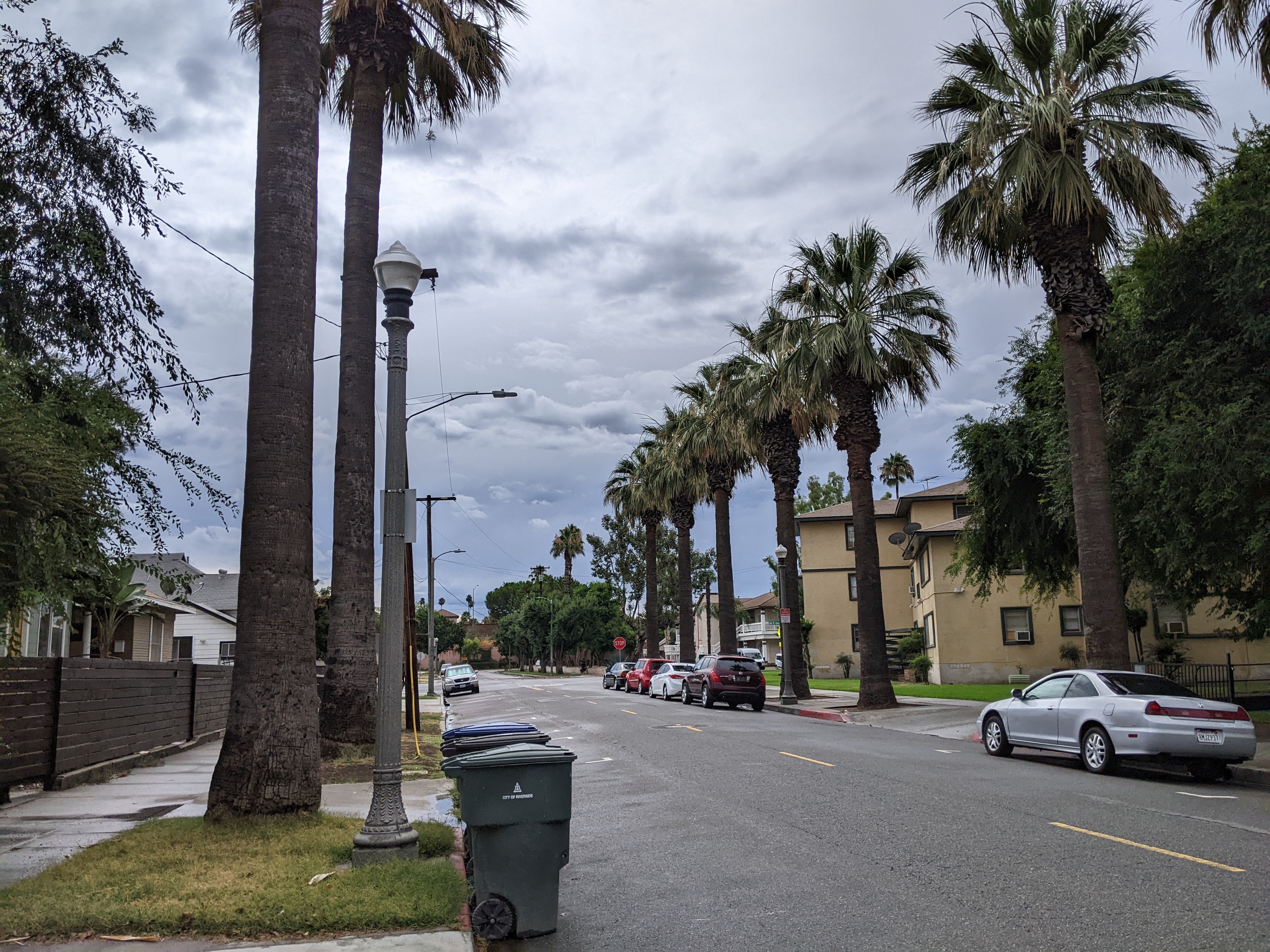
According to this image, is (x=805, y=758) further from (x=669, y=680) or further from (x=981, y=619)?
(x=981, y=619)

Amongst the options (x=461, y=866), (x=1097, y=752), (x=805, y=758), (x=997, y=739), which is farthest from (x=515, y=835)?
(x=997, y=739)

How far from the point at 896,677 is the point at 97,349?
44.6 meters

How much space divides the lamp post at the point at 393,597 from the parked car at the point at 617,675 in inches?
1543

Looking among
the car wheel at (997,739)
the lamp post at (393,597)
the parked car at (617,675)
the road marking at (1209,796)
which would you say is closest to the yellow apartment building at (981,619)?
the parked car at (617,675)

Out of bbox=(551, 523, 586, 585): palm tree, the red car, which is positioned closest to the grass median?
the red car

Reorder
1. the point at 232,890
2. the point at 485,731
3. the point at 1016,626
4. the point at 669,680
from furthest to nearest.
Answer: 1. the point at 1016,626
2. the point at 669,680
3. the point at 485,731
4. the point at 232,890

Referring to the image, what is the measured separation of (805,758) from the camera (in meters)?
15.2

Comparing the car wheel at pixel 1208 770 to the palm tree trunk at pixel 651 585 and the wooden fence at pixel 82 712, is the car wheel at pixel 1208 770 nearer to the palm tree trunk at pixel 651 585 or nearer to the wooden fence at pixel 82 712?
the wooden fence at pixel 82 712

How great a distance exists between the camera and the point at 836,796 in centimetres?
1134

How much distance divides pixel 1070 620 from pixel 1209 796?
30.5m

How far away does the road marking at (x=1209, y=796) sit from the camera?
11.4 m

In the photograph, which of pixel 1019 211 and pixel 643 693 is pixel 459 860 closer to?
pixel 1019 211

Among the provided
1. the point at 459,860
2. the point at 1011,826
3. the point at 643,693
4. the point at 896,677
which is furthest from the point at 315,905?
the point at 896,677

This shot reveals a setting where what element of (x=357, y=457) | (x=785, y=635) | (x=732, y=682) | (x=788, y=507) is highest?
(x=788, y=507)
